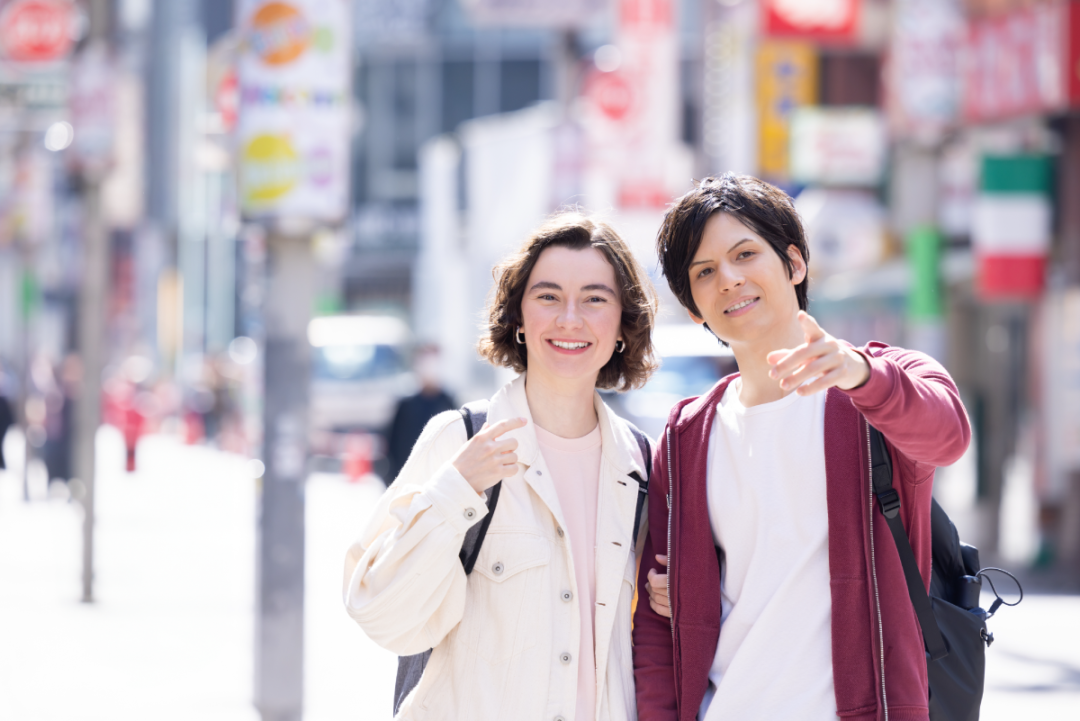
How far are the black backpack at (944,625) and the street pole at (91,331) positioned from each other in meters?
8.79

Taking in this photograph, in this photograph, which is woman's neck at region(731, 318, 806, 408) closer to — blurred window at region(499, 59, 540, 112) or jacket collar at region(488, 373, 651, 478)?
jacket collar at region(488, 373, 651, 478)

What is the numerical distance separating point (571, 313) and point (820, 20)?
1560 cm

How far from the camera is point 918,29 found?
1491cm

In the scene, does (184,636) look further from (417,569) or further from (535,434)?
(417,569)

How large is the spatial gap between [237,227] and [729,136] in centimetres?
2040

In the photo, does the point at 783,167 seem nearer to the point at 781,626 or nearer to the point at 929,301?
the point at 929,301

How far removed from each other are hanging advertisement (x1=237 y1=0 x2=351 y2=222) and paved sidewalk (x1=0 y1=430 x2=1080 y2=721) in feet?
8.64

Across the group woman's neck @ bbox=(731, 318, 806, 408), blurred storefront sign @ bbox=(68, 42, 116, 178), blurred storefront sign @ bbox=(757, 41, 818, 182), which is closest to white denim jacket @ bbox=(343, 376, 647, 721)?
woman's neck @ bbox=(731, 318, 806, 408)

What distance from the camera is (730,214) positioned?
3139 millimetres

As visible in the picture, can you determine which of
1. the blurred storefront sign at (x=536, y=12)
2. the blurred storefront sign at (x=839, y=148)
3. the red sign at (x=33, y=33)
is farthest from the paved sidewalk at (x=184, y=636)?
the blurred storefront sign at (x=839, y=148)

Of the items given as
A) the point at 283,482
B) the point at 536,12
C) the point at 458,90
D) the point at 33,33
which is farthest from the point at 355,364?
the point at 458,90

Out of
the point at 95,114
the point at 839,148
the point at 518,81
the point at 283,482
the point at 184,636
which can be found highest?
the point at 518,81

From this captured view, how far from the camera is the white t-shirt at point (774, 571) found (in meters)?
2.93

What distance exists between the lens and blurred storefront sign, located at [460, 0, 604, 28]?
645 inches
